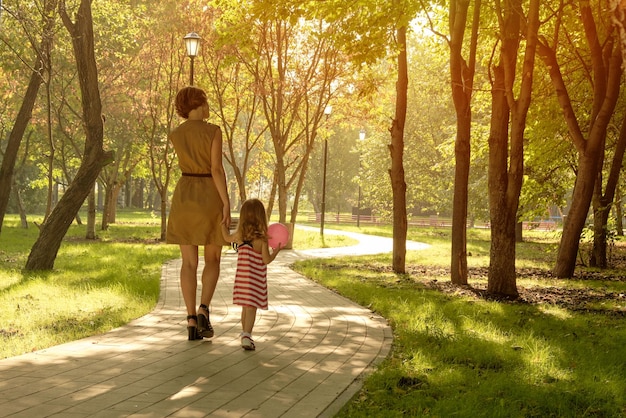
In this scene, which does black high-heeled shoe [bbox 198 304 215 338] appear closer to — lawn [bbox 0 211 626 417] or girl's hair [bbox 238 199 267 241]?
girl's hair [bbox 238 199 267 241]

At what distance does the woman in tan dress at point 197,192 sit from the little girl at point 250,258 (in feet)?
0.59

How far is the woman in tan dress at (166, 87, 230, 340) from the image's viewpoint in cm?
653

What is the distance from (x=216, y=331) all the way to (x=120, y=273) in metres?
6.40

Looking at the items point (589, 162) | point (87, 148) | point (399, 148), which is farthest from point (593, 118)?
point (87, 148)

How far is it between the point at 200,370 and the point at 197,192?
1704mm

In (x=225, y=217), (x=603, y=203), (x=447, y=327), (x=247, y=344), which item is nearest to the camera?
(x=247, y=344)

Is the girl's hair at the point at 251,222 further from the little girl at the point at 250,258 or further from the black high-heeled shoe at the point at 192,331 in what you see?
the black high-heeled shoe at the point at 192,331

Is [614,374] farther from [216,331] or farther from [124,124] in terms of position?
[124,124]

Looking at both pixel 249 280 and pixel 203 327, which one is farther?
pixel 203 327

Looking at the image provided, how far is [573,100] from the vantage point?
19.1 m

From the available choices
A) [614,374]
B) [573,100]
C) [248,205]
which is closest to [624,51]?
[614,374]

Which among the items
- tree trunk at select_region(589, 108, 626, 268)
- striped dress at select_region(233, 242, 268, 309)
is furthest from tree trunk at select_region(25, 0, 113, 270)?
tree trunk at select_region(589, 108, 626, 268)

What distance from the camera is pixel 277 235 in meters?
6.42

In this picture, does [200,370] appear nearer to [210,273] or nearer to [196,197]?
[210,273]
